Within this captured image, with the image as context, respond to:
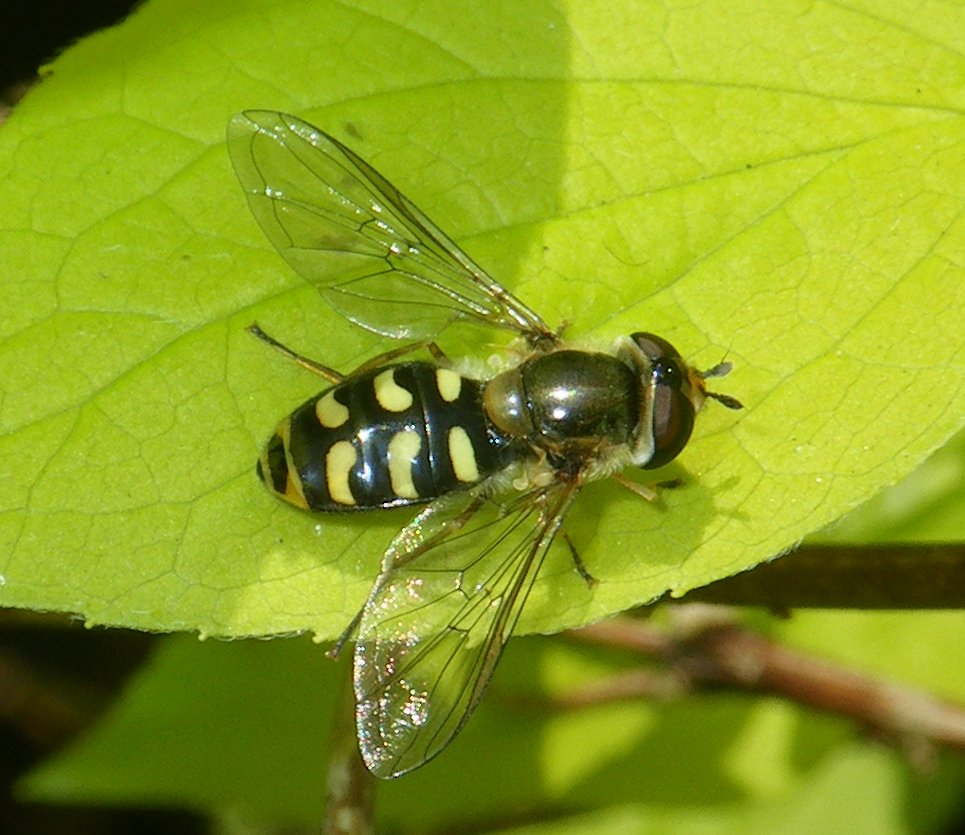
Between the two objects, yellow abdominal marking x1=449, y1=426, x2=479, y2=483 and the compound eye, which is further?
yellow abdominal marking x1=449, y1=426, x2=479, y2=483

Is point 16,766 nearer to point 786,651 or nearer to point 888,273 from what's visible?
point 786,651

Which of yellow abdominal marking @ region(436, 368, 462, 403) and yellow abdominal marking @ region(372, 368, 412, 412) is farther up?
yellow abdominal marking @ region(372, 368, 412, 412)

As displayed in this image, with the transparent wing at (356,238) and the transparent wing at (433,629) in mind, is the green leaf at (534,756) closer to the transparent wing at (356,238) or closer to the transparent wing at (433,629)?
the transparent wing at (433,629)

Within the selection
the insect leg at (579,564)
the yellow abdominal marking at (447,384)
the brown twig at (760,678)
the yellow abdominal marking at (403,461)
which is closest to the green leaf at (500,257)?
Answer: the insect leg at (579,564)

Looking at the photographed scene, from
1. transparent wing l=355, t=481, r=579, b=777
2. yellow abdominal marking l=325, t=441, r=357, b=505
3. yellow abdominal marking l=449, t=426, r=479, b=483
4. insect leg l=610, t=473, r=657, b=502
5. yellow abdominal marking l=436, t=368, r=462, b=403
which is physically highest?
insect leg l=610, t=473, r=657, b=502

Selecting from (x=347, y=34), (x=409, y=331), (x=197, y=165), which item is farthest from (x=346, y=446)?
(x=347, y=34)

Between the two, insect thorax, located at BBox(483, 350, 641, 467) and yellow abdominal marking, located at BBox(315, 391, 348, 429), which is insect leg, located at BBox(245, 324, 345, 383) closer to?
yellow abdominal marking, located at BBox(315, 391, 348, 429)

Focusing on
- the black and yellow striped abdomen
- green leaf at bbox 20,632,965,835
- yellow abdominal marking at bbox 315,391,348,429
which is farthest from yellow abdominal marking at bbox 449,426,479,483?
green leaf at bbox 20,632,965,835

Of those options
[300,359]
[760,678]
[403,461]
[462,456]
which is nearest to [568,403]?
[462,456]
